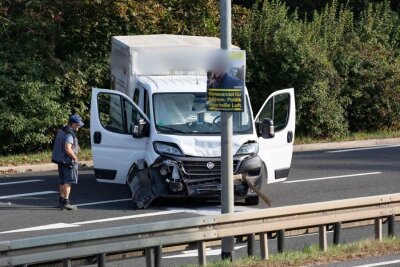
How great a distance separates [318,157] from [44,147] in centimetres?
669

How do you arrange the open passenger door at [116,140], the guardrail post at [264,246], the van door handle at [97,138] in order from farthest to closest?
the van door handle at [97,138]
the open passenger door at [116,140]
the guardrail post at [264,246]

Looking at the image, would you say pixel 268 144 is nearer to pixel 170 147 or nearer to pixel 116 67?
pixel 170 147

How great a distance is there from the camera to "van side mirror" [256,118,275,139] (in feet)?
54.9

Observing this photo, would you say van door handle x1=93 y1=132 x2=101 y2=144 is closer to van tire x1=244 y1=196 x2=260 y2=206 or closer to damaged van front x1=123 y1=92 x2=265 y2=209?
damaged van front x1=123 y1=92 x2=265 y2=209

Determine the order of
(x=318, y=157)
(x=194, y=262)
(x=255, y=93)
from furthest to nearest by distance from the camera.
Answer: (x=255, y=93) < (x=318, y=157) < (x=194, y=262)

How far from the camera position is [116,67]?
19359 mm

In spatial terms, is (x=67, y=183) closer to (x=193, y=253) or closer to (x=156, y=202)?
(x=156, y=202)

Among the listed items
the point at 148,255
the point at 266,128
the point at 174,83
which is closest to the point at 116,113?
the point at 174,83

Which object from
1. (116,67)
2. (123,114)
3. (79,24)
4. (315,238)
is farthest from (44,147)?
(315,238)

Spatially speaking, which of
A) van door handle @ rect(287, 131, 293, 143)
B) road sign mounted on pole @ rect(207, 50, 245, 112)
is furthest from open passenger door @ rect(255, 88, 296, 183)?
road sign mounted on pole @ rect(207, 50, 245, 112)

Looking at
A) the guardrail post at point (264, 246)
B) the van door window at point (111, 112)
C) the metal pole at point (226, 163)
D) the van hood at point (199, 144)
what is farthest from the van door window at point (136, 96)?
the guardrail post at point (264, 246)

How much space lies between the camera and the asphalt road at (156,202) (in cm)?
1477

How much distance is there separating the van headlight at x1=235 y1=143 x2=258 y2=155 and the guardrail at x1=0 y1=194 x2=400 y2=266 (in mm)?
3844

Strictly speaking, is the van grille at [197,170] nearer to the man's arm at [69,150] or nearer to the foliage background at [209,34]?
the man's arm at [69,150]
